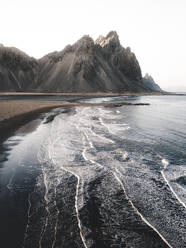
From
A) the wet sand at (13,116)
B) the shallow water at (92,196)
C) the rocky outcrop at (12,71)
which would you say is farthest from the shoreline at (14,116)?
the rocky outcrop at (12,71)

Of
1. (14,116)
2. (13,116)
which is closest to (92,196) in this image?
(13,116)

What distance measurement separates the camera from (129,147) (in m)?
13.6

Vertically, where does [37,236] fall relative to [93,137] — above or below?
above

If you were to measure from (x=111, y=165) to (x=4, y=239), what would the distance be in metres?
6.59

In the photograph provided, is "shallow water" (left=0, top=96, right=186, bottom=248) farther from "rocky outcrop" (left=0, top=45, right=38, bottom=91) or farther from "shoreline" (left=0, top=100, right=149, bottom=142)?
"rocky outcrop" (left=0, top=45, right=38, bottom=91)

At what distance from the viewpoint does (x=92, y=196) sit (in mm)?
6867

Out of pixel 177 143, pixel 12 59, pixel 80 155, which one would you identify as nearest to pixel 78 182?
Result: pixel 80 155

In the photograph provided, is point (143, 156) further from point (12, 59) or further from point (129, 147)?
point (12, 59)

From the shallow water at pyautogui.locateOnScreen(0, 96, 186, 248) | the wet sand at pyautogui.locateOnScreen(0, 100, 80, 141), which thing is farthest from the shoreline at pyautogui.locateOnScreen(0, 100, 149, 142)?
the shallow water at pyautogui.locateOnScreen(0, 96, 186, 248)

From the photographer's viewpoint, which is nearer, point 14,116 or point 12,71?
point 14,116

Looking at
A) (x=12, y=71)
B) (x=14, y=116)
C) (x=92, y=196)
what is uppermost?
(x=12, y=71)

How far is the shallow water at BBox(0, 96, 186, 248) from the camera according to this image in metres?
4.81

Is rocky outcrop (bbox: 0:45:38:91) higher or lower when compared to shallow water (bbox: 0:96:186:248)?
higher

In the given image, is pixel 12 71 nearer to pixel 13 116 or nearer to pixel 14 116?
pixel 14 116
